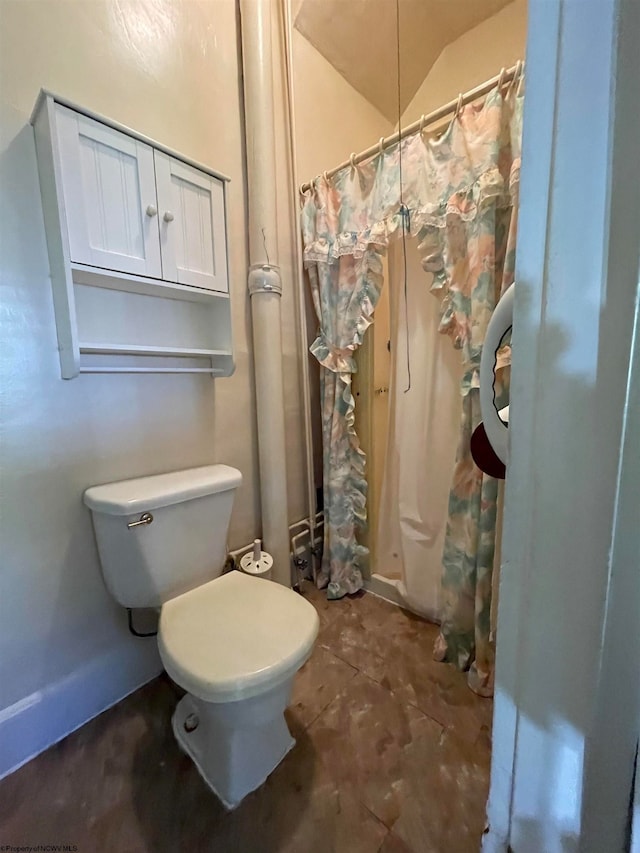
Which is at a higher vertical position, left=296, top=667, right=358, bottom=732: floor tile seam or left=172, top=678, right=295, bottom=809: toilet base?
left=172, top=678, right=295, bottom=809: toilet base

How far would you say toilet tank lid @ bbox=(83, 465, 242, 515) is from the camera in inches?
41.4

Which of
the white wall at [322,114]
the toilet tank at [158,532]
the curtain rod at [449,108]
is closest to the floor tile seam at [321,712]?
the toilet tank at [158,532]

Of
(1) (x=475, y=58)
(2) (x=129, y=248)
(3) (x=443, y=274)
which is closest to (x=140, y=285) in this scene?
(2) (x=129, y=248)

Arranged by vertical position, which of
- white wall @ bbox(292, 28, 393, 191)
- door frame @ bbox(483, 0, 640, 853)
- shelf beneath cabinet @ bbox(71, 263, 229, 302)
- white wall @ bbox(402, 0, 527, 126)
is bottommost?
door frame @ bbox(483, 0, 640, 853)

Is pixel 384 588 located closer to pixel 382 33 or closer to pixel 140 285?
pixel 140 285

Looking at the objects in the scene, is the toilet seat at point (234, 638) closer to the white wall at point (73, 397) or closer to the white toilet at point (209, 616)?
the white toilet at point (209, 616)

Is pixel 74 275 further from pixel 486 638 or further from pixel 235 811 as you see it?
pixel 486 638

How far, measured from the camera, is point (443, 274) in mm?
1295

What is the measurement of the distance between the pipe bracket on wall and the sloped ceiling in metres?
1.10

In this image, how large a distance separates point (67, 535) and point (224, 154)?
1475 millimetres

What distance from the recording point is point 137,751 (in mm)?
1066

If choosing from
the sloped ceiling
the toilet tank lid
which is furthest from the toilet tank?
the sloped ceiling

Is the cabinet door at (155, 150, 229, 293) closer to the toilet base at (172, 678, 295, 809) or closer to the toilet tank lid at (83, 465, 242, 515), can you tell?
the toilet tank lid at (83, 465, 242, 515)

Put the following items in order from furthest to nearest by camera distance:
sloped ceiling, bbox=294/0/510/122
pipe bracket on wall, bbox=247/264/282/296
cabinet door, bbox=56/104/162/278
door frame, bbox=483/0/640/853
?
sloped ceiling, bbox=294/0/510/122 < pipe bracket on wall, bbox=247/264/282/296 < cabinet door, bbox=56/104/162/278 < door frame, bbox=483/0/640/853
